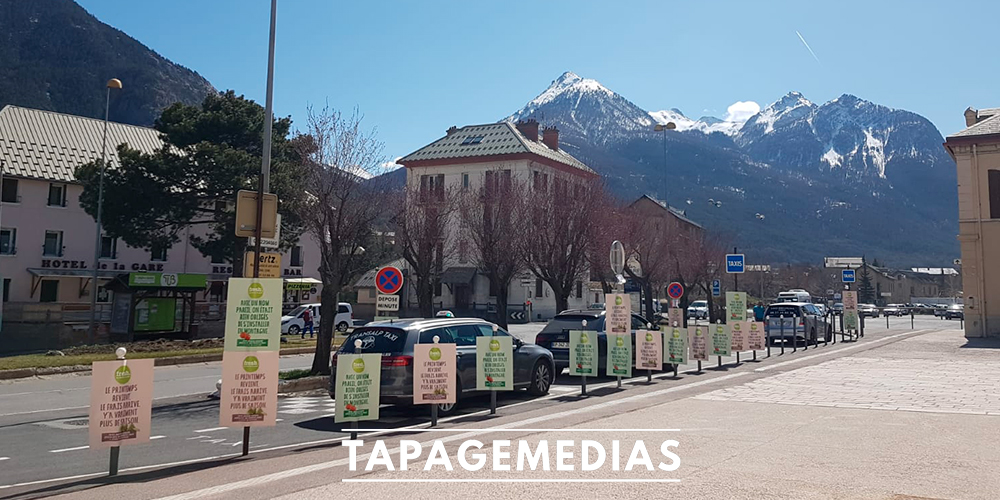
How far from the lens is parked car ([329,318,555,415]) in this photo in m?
11.5

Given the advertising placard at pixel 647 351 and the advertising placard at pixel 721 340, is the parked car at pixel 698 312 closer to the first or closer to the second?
the advertising placard at pixel 721 340

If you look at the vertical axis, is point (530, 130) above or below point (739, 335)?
above

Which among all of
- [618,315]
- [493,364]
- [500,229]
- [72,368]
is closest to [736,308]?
[618,315]

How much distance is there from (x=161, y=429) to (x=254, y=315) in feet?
14.8

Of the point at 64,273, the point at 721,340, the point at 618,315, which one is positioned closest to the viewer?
the point at 618,315

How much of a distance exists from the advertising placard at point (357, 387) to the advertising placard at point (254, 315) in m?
1.11

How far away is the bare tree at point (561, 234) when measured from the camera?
29203 mm

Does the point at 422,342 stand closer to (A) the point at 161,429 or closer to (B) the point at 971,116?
(A) the point at 161,429

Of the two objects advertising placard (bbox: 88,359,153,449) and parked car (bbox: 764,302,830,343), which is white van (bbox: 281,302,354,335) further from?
advertising placard (bbox: 88,359,153,449)

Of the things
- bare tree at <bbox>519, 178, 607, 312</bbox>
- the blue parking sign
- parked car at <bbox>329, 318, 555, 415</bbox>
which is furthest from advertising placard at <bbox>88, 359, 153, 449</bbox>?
the blue parking sign

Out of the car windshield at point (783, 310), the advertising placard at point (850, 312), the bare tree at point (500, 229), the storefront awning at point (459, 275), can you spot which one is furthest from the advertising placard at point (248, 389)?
the storefront awning at point (459, 275)

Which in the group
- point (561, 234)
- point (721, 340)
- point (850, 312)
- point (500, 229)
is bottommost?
point (721, 340)

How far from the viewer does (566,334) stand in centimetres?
1739

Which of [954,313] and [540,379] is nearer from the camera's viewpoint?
[540,379]
